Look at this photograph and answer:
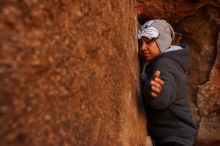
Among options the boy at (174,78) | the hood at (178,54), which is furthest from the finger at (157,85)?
the hood at (178,54)

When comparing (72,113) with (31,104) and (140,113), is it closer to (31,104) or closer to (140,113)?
(31,104)

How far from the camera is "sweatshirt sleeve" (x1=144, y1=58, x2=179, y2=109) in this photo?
4.15 ft

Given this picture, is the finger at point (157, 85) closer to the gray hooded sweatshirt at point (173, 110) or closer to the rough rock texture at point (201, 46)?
the gray hooded sweatshirt at point (173, 110)

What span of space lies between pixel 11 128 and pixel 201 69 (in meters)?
2.22

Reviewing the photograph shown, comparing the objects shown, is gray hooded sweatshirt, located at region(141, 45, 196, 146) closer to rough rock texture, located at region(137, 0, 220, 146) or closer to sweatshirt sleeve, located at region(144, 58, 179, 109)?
sweatshirt sleeve, located at region(144, 58, 179, 109)

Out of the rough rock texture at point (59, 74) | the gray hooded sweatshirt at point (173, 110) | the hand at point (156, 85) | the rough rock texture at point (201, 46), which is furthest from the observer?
the rough rock texture at point (201, 46)

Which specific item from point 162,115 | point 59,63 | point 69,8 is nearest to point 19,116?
point 59,63

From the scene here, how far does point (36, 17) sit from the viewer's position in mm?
517

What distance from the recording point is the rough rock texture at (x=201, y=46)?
2.23m

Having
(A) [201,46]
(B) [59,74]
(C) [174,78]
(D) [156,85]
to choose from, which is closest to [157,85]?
(D) [156,85]

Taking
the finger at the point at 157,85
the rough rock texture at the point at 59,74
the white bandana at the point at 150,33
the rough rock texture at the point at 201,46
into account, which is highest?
the rough rock texture at the point at 59,74

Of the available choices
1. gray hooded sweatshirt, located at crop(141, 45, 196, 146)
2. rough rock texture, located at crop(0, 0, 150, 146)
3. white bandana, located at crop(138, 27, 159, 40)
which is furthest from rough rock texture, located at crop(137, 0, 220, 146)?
rough rock texture, located at crop(0, 0, 150, 146)

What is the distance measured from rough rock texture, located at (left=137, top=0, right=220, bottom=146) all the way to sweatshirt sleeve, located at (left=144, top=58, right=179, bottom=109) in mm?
748

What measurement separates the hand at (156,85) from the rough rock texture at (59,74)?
29 centimetres
